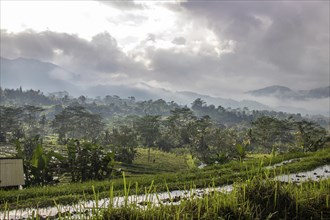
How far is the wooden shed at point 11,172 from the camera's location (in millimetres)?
14281

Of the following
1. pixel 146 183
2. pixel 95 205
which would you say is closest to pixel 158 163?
pixel 146 183

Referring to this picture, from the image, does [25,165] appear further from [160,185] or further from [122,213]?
[122,213]

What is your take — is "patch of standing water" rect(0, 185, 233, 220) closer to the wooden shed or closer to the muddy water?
the muddy water

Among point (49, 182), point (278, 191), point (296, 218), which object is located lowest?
point (49, 182)

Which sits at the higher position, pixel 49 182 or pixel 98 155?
pixel 98 155

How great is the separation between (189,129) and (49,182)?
7875cm

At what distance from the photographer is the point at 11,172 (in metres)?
14.5

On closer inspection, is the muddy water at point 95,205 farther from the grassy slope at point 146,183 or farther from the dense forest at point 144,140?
the dense forest at point 144,140

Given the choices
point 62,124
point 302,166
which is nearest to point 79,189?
point 302,166

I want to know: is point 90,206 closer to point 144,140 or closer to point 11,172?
point 11,172

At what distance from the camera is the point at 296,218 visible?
17.9 ft

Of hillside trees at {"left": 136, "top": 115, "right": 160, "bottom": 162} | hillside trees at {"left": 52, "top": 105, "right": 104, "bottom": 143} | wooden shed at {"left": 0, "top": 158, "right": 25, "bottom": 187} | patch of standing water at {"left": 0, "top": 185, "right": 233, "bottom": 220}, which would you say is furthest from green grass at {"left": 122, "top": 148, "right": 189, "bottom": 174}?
patch of standing water at {"left": 0, "top": 185, "right": 233, "bottom": 220}

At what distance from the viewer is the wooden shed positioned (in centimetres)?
1428

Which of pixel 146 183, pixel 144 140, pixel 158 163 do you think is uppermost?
pixel 146 183
